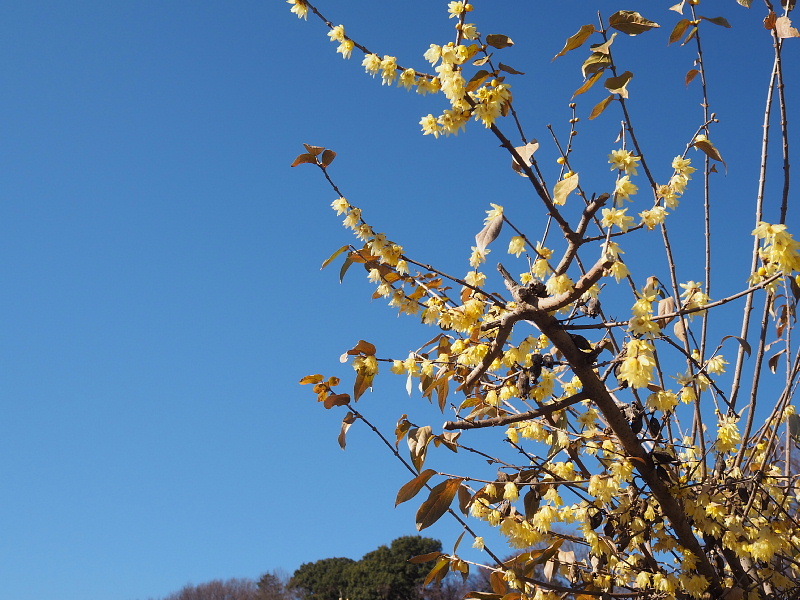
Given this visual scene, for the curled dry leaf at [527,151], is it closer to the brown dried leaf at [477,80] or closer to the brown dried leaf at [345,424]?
the brown dried leaf at [477,80]

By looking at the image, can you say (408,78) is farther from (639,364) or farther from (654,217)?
(639,364)

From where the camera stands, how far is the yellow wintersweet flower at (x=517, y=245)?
70.5 inches

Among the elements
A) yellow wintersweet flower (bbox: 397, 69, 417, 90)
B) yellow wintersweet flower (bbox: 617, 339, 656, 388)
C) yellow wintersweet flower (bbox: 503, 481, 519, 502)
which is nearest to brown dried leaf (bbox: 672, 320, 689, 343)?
yellow wintersweet flower (bbox: 617, 339, 656, 388)

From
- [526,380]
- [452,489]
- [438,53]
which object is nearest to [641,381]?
[526,380]

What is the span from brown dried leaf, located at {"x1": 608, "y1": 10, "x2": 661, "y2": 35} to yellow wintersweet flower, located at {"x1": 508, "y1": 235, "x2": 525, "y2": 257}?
58 centimetres

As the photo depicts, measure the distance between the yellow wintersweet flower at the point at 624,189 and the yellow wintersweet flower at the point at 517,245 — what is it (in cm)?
33

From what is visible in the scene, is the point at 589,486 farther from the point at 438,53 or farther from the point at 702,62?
the point at 702,62

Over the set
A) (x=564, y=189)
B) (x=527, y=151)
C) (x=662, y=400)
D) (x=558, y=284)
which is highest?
(x=527, y=151)

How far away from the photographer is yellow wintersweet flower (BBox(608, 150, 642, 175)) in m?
1.53

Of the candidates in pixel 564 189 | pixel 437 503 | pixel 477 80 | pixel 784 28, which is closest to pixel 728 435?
pixel 437 503

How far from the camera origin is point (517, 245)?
1.79m

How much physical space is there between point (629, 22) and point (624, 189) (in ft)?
1.24

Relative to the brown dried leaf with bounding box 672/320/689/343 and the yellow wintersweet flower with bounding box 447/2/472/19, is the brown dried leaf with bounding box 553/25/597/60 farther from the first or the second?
the brown dried leaf with bounding box 672/320/689/343

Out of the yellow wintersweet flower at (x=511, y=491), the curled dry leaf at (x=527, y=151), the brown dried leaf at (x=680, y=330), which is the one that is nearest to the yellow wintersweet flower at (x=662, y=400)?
the brown dried leaf at (x=680, y=330)
